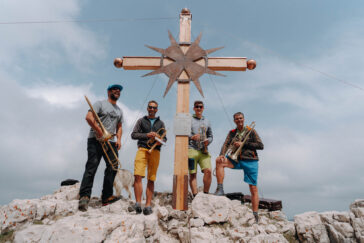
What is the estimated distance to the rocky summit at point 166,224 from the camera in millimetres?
4277

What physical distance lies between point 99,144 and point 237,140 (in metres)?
3.55

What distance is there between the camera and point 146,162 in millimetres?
5699

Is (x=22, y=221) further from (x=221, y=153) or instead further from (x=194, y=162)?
(x=221, y=153)

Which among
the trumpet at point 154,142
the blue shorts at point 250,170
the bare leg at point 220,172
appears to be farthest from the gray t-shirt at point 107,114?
the blue shorts at point 250,170

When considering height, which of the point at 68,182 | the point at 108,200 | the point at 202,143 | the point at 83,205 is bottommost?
the point at 83,205

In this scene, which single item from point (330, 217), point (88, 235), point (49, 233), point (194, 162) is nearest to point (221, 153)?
point (194, 162)

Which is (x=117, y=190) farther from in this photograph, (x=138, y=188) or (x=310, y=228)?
(x=310, y=228)

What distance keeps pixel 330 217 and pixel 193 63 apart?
5.08 meters

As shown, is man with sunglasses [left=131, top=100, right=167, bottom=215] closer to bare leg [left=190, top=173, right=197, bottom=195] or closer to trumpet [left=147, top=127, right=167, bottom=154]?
trumpet [left=147, top=127, right=167, bottom=154]

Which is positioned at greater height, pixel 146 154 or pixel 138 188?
pixel 146 154

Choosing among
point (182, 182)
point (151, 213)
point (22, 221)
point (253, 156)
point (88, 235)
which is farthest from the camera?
point (253, 156)

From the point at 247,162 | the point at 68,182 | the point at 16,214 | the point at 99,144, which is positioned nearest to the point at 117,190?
the point at 99,144

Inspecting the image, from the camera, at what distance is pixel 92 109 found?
5.55 metres

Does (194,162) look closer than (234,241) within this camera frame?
No
